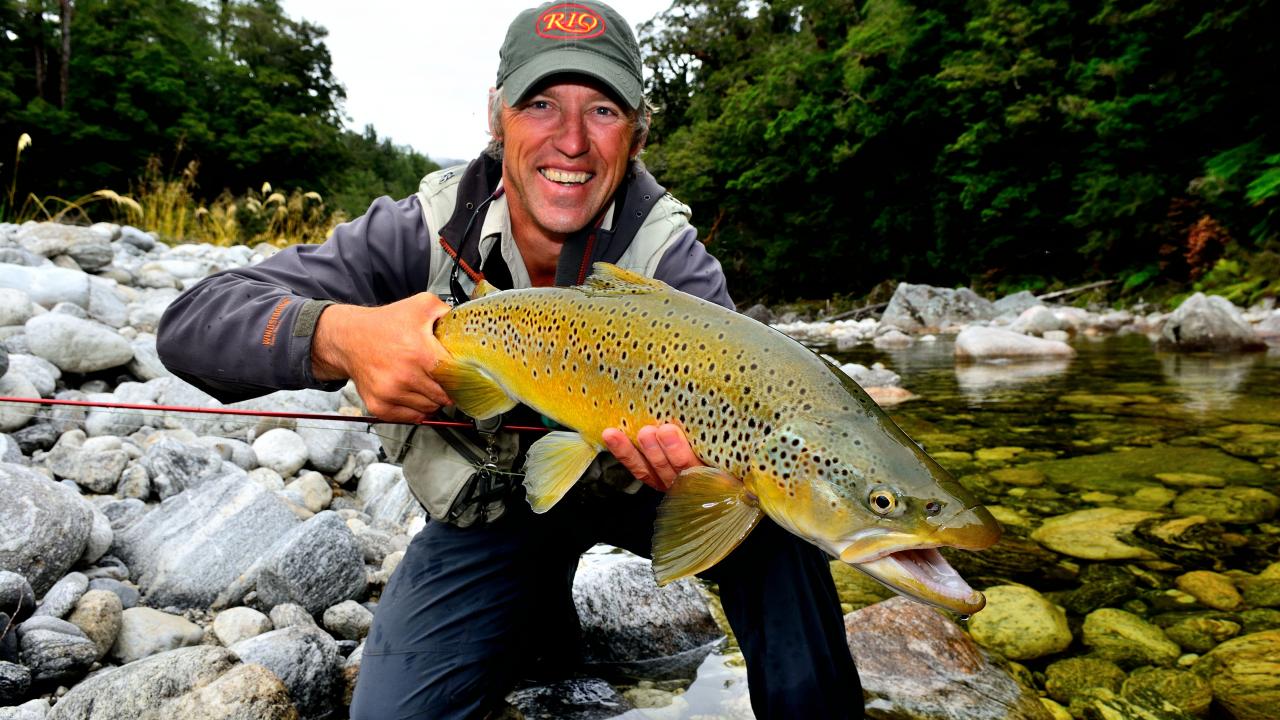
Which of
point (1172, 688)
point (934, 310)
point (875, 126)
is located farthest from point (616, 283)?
point (875, 126)

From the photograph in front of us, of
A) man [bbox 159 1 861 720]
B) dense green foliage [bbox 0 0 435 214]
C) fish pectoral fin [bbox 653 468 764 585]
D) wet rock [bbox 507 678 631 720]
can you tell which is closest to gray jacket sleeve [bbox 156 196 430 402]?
man [bbox 159 1 861 720]

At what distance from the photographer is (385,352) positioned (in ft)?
6.93

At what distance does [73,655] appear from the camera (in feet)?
7.66

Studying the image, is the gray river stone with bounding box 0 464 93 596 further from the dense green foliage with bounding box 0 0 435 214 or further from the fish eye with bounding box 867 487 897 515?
the dense green foliage with bounding box 0 0 435 214

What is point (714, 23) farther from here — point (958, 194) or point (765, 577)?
point (765, 577)

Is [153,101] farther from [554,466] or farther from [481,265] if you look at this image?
[554,466]

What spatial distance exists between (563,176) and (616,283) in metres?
0.69

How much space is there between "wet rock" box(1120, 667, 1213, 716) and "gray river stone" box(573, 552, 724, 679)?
144 cm

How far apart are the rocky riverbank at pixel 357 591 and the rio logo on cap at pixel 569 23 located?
2.00 m

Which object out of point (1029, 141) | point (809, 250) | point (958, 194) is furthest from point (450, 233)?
point (809, 250)

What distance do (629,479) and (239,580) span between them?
1.59 meters

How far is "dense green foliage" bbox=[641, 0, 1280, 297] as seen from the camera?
17.2 metres

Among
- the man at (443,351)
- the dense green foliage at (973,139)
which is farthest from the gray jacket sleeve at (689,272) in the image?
the dense green foliage at (973,139)

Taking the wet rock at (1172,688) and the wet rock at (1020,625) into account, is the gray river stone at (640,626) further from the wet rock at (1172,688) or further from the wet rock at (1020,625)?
the wet rock at (1172,688)
